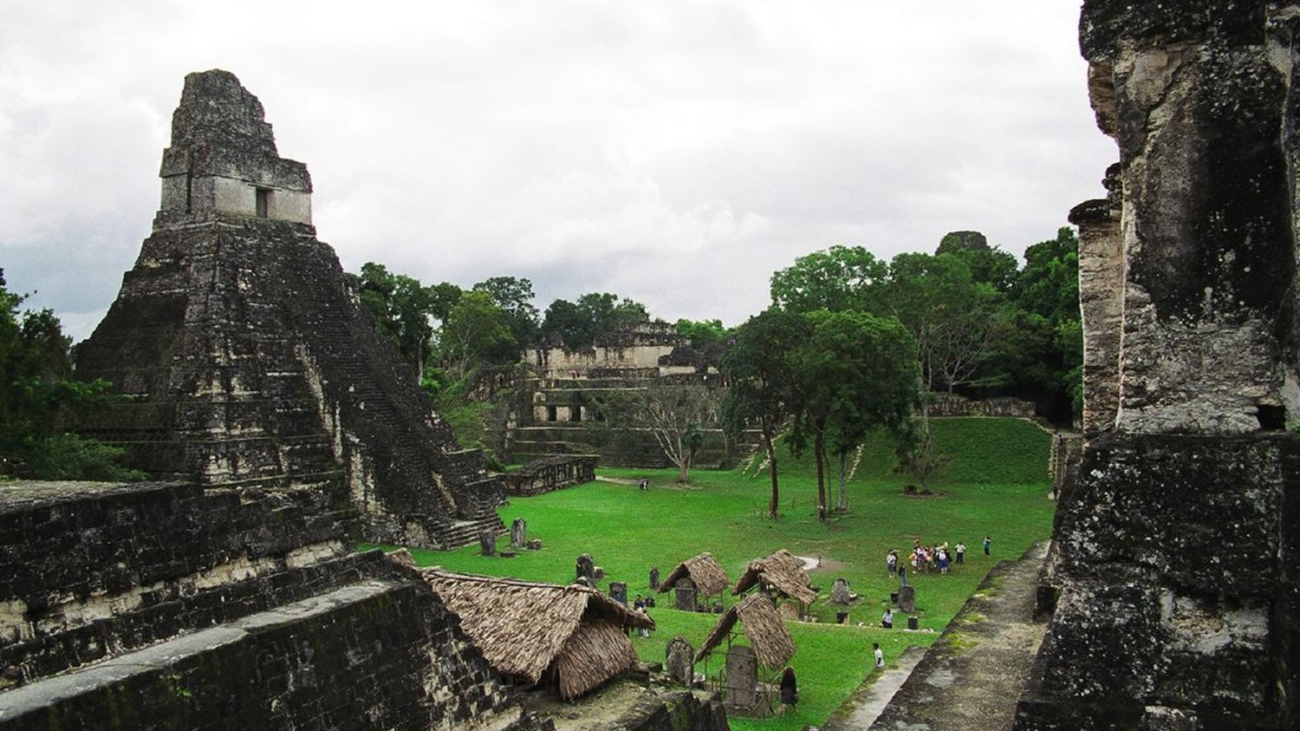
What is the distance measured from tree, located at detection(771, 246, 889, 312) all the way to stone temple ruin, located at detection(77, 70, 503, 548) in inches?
1038

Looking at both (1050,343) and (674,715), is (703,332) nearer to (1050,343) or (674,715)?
(1050,343)

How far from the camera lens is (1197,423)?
3191mm

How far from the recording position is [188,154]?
22.0m

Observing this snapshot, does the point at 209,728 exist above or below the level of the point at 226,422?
below

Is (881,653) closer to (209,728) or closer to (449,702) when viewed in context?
(449,702)

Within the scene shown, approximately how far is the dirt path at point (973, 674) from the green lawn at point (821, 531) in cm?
299

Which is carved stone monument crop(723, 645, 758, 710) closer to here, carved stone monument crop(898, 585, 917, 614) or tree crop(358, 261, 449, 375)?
carved stone monument crop(898, 585, 917, 614)

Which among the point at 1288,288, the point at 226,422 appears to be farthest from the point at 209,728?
the point at 226,422

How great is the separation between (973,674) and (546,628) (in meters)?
4.35

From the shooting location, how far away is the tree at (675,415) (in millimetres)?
35656

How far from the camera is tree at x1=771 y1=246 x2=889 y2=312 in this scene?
4534 cm

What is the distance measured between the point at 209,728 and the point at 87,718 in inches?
27.4

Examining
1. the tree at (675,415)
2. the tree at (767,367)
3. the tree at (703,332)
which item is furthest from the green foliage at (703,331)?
the tree at (767,367)

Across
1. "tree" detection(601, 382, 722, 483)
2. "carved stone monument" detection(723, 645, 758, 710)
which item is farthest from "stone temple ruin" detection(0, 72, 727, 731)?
"tree" detection(601, 382, 722, 483)
